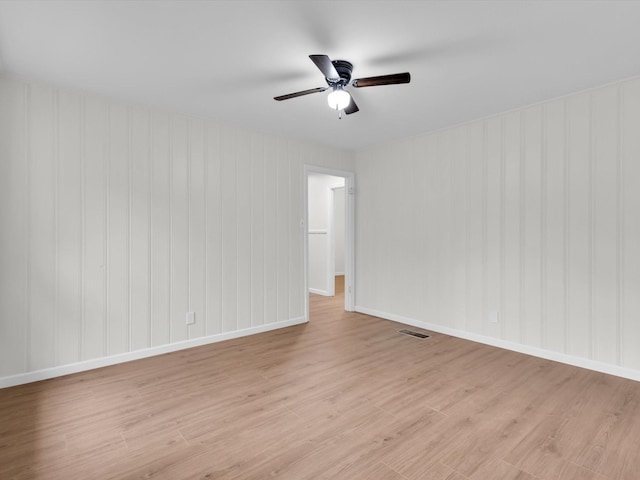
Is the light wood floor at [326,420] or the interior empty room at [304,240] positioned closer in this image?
the light wood floor at [326,420]

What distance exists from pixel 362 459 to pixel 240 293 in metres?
2.52

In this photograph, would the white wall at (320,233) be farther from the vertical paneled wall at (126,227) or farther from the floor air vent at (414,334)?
the floor air vent at (414,334)

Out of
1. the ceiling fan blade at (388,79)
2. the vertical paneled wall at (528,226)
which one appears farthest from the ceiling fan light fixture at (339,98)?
the vertical paneled wall at (528,226)

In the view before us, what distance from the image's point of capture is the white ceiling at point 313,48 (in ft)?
6.37

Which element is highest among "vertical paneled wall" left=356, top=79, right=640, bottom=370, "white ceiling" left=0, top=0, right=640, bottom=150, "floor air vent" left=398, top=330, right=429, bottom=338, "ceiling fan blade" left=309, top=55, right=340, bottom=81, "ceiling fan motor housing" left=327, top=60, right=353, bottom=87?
"white ceiling" left=0, top=0, right=640, bottom=150

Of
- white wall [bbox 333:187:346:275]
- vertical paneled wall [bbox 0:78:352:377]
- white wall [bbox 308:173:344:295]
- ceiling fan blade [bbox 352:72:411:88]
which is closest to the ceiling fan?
ceiling fan blade [bbox 352:72:411:88]

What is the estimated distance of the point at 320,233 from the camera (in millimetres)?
6910

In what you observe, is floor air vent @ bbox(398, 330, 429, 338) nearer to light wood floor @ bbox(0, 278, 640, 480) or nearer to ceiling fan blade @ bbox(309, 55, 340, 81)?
light wood floor @ bbox(0, 278, 640, 480)

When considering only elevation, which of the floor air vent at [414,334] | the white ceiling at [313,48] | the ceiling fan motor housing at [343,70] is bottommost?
the floor air vent at [414,334]

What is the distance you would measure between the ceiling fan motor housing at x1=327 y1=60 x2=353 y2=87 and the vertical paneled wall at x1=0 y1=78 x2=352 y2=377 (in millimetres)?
1793

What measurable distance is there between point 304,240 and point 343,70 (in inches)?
97.0

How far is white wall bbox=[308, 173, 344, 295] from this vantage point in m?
6.66

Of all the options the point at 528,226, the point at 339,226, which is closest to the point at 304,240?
the point at 528,226

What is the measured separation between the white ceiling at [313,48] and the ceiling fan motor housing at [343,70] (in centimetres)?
5
